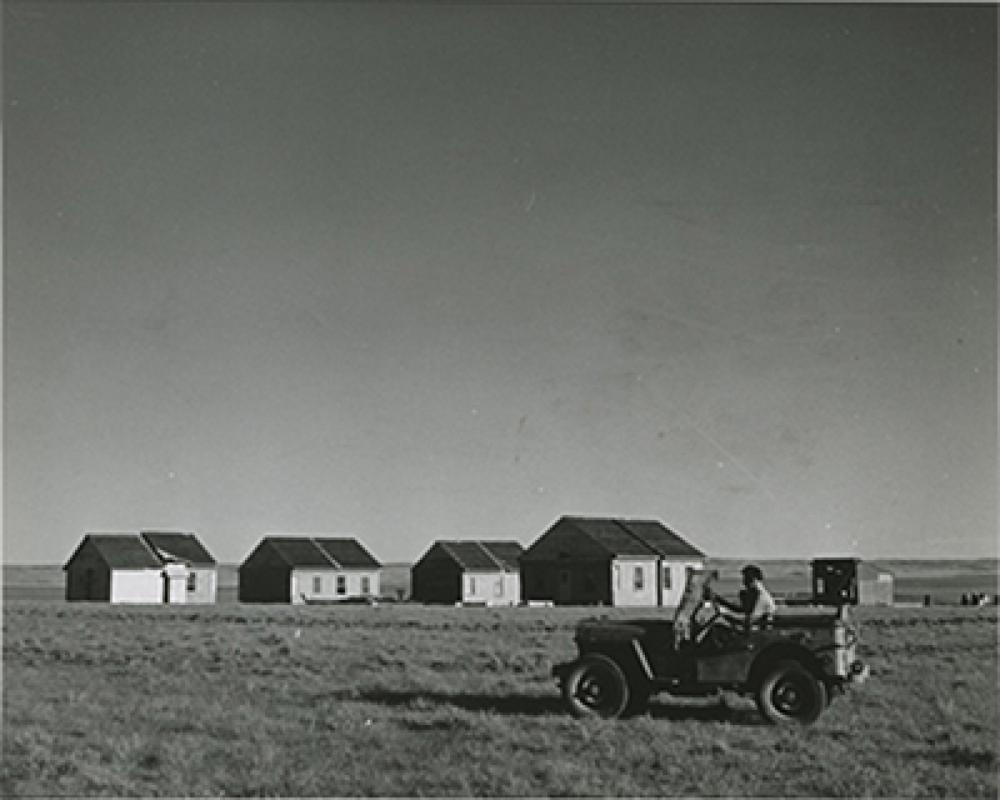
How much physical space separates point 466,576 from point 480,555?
60.3 inches

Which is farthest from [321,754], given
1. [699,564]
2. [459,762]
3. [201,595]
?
[201,595]

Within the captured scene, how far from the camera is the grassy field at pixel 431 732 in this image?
938cm

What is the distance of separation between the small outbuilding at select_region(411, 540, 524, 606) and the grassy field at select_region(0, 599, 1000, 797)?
93.7 feet

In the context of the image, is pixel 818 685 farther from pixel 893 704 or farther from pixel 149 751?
pixel 149 751

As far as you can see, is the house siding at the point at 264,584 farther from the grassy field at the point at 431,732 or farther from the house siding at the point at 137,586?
the grassy field at the point at 431,732

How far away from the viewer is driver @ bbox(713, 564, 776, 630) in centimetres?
1047

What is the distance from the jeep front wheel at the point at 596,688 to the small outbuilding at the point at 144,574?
1315 centimetres

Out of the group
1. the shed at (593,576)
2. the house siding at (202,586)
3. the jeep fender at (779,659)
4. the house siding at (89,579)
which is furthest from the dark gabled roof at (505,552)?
the jeep fender at (779,659)

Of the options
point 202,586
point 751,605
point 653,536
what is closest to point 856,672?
point 751,605

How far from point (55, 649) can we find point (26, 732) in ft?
15.8

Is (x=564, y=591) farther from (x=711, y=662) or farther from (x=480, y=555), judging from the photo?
(x=711, y=662)

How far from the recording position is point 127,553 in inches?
1131

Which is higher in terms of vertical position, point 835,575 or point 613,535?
point 613,535

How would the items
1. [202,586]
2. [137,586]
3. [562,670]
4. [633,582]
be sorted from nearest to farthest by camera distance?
1. [562,670]
2. [137,586]
3. [633,582]
4. [202,586]
